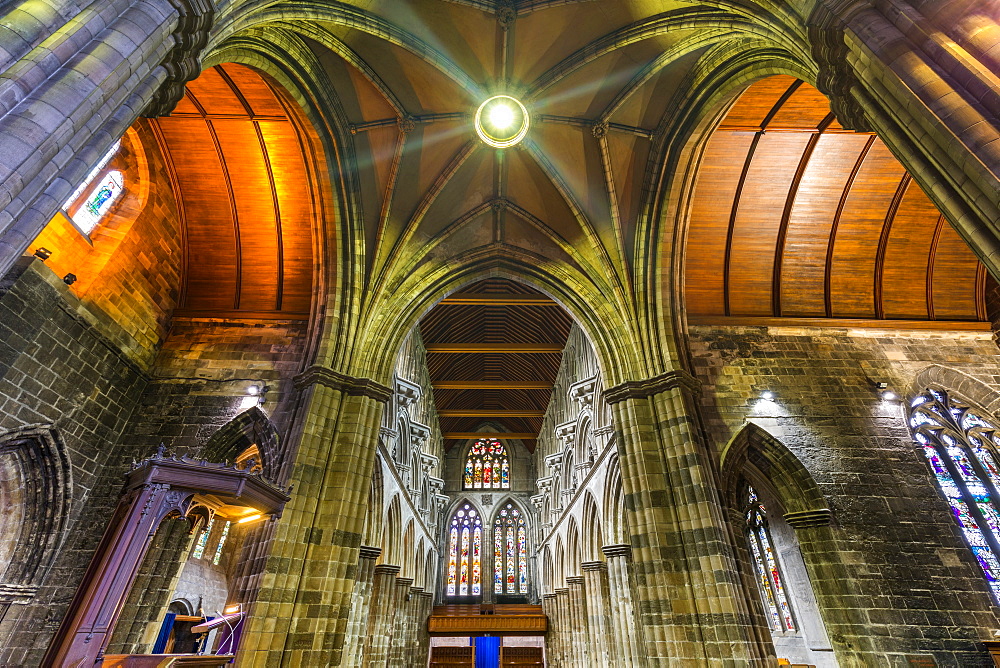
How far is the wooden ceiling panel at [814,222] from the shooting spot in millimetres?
10727

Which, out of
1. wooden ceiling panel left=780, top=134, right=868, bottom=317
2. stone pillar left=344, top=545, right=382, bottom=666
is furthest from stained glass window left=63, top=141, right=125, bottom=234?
wooden ceiling panel left=780, top=134, right=868, bottom=317

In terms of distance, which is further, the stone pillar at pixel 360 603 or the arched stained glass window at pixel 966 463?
the stone pillar at pixel 360 603

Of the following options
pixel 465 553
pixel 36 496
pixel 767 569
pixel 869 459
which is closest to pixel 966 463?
pixel 869 459

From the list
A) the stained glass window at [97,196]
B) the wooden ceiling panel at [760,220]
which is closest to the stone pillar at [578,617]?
the wooden ceiling panel at [760,220]

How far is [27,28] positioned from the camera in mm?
3375

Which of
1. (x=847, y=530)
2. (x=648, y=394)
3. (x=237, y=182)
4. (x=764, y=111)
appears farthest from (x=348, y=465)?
(x=764, y=111)

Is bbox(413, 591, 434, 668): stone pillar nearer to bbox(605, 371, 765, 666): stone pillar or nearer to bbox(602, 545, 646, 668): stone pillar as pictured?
bbox(602, 545, 646, 668): stone pillar

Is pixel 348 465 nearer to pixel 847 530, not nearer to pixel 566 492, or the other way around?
pixel 847 530

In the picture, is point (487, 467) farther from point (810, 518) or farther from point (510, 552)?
point (810, 518)

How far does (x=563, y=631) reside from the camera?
57.9 ft

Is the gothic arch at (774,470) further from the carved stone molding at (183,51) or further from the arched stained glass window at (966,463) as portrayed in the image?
the carved stone molding at (183,51)

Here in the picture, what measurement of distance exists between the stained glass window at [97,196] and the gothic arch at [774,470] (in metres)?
13.0

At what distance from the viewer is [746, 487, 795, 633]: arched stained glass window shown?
11479mm

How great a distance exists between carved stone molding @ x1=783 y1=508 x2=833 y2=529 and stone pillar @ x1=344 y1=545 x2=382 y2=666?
9363 mm
